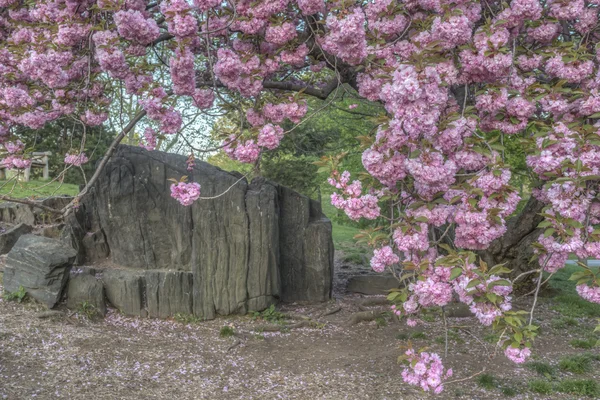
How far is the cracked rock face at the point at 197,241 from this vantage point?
7.09 meters

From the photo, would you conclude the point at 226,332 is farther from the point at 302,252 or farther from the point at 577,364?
the point at 577,364

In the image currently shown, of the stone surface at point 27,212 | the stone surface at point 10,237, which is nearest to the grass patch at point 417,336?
the stone surface at point 10,237

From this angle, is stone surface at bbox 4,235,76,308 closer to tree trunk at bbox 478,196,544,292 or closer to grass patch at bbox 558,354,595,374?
grass patch at bbox 558,354,595,374

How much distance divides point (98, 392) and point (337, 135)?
10583 millimetres

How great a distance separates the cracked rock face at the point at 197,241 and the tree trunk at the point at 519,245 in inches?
114

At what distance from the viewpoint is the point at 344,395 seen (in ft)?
16.3

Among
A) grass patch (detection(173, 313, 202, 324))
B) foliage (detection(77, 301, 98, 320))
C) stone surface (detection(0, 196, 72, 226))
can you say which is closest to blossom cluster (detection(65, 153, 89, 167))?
foliage (detection(77, 301, 98, 320))

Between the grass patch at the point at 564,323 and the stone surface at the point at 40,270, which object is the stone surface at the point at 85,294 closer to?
the stone surface at the point at 40,270

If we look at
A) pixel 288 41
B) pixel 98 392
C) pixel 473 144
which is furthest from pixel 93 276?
pixel 473 144

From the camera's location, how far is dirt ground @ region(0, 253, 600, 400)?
4.97m

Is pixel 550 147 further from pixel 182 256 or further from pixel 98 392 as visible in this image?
pixel 182 256

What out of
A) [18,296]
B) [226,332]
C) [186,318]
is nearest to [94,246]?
[18,296]

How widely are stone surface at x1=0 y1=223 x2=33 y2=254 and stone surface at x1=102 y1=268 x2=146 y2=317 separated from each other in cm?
274

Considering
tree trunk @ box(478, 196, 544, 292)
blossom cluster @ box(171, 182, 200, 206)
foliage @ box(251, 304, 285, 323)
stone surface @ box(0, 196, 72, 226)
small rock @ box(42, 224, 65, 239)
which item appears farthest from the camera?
stone surface @ box(0, 196, 72, 226)
